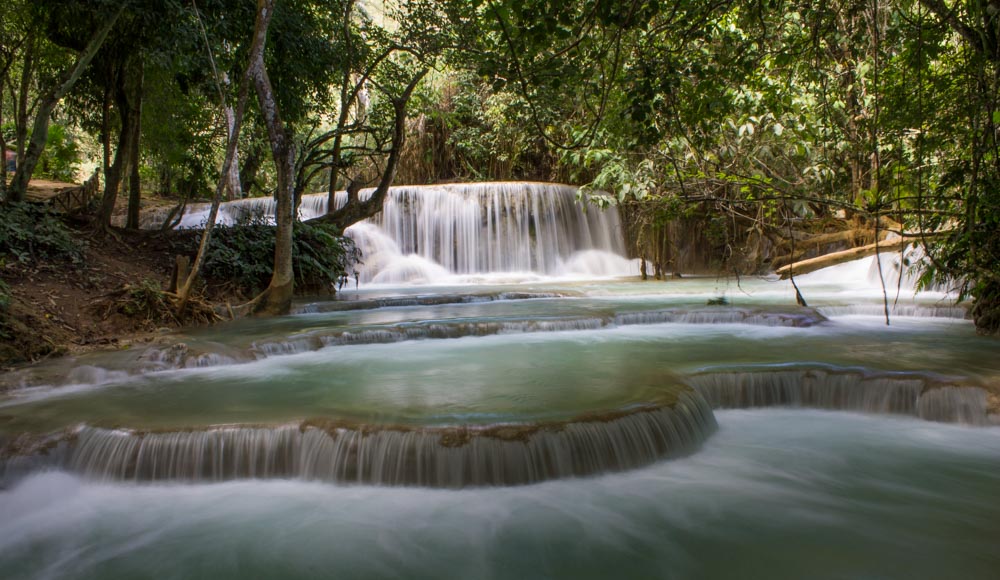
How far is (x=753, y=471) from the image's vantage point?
12.0 ft

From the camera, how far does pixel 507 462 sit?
3.37 m

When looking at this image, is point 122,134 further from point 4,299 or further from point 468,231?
point 468,231

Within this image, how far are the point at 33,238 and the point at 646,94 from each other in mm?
7725

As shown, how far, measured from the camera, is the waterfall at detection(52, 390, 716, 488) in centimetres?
337

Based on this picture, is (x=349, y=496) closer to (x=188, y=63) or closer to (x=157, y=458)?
(x=157, y=458)

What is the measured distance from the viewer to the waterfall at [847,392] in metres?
4.33

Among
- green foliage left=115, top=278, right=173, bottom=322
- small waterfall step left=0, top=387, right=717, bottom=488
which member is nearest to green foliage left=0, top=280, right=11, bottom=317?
green foliage left=115, top=278, right=173, bottom=322

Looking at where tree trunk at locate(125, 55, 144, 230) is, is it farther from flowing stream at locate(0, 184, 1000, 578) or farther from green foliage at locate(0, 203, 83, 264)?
→ flowing stream at locate(0, 184, 1000, 578)

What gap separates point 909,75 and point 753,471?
4.00 m

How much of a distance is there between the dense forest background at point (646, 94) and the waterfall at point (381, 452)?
5.23 ft

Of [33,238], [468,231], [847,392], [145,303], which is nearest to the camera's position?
[847,392]

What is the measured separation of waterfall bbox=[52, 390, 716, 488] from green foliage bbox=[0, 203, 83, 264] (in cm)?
496

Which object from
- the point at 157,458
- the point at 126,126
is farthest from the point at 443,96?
the point at 157,458

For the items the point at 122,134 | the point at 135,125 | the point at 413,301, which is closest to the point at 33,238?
the point at 122,134
